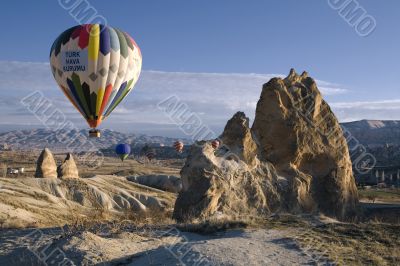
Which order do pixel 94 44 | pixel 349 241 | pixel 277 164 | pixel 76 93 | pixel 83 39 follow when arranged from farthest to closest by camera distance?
pixel 76 93 < pixel 94 44 < pixel 83 39 < pixel 277 164 < pixel 349 241

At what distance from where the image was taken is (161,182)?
2207 inches

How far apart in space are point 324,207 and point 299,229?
34.3 feet

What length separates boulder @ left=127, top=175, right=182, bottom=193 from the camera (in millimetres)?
54659

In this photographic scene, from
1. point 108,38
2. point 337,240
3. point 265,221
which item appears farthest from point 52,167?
point 337,240

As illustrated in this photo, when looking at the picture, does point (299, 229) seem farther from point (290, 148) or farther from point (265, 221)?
point (290, 148)

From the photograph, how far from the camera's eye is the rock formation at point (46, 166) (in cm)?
4256

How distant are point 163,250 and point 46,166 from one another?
117 ft

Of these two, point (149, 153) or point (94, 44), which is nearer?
point (94, 44)

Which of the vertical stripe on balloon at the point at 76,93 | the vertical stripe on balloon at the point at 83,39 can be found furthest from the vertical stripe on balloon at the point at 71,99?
the vertical stripe on balloon at the point at 83,39

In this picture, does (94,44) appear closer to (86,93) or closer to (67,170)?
(86,93)

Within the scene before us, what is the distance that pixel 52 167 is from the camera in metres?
44.1

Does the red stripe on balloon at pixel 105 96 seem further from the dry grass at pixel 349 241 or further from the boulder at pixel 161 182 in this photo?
the boulder at pixel 161 182

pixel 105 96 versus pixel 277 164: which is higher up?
pixel 105 96

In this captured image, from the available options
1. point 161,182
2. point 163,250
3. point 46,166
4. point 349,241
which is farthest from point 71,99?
point 161,182
